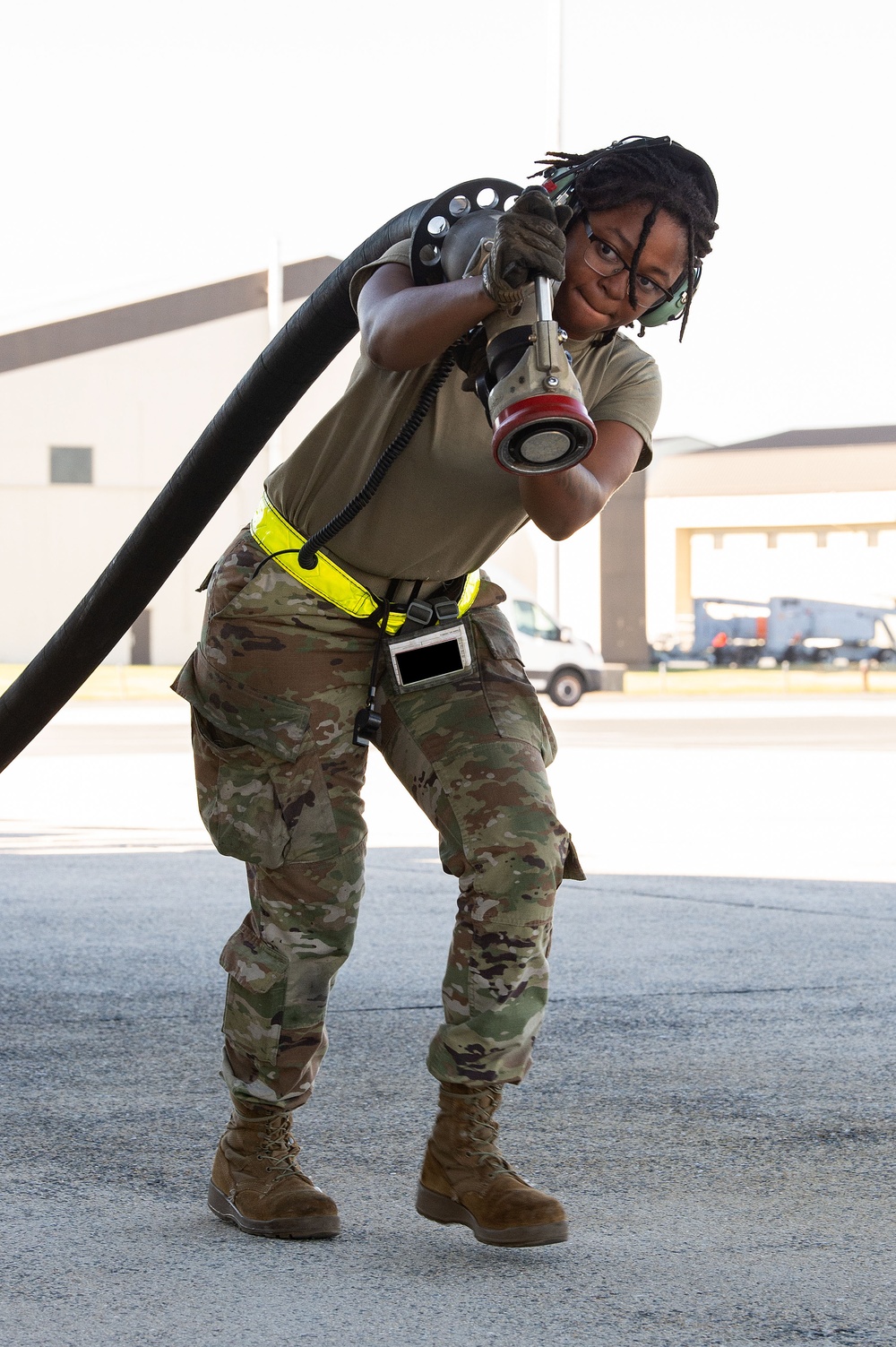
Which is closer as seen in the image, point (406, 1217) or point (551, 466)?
point (551, 466)

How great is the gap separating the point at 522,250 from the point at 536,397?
0.22 metres

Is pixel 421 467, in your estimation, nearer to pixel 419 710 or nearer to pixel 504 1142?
pixel 419 710

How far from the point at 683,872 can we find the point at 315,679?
514cm

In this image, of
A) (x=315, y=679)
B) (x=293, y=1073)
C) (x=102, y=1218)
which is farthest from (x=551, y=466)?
(x=102, y=1218)

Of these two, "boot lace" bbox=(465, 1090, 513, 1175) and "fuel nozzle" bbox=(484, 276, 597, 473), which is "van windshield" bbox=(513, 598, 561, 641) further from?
"fuel nozzle" bbox=(484, 276, 597, 473)

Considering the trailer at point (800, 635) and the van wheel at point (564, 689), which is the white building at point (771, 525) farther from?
the van wheel at point (564, 689)

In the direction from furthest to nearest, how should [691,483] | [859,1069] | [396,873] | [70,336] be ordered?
[691,483] < [70,336] < [396,873] < [859,1069]

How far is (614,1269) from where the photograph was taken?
2.77 metres

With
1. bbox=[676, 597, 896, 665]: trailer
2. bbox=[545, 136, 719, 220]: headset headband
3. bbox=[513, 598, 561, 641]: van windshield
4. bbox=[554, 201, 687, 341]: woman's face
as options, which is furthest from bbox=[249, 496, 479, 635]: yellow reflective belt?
bbox=[676, 597, 896, 665]: trailer

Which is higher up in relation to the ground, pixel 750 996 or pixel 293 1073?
pixel 293 1073

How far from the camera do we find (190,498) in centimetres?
406

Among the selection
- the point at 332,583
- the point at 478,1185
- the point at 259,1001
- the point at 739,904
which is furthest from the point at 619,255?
the point at 739,904

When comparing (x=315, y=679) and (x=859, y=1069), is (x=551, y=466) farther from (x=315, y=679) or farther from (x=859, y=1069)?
(x=859, y=1069)

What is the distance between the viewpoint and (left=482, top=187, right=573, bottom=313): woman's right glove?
2.46m
